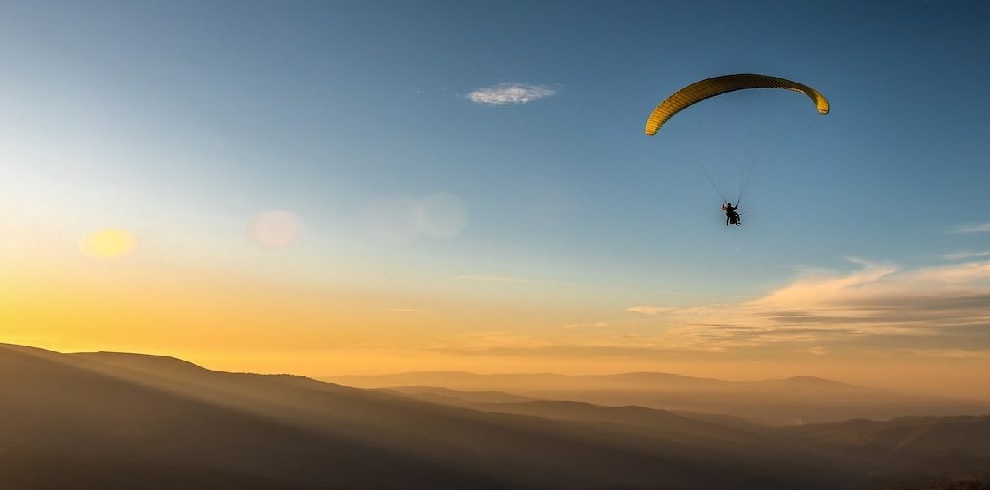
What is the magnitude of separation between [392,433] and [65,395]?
268 feet

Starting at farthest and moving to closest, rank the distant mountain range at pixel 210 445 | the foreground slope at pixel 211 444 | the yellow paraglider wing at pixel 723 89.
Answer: the foreground slope at pixel 211 444 → the distant mountain range at pixel 210 445 → the yellow paraglider wing at pixel 723 89

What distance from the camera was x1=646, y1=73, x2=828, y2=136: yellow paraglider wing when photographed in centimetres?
4569

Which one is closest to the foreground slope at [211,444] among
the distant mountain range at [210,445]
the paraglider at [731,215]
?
the distant mountain range at [210,445]

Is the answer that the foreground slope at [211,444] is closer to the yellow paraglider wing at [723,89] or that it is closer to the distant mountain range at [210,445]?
the distant mountain range at [210,445]

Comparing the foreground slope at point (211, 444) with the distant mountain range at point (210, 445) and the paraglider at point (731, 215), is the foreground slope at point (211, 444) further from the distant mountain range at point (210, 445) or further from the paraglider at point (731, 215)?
the paraglider at point (731, 215)

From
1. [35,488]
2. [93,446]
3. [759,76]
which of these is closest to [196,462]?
[93,446]

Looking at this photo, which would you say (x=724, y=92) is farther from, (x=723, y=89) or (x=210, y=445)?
(x=210, y=445)

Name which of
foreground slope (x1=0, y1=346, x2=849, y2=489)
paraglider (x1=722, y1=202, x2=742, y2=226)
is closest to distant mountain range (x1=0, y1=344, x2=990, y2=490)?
foreground slope (x1=0, y1=346, x2=849, y2=489)

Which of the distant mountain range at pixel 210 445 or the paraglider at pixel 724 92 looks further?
the distant mountain range at pixel 210 445

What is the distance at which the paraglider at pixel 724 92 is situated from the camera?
1800 inches

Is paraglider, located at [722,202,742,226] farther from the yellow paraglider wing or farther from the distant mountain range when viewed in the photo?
the distant mountain range

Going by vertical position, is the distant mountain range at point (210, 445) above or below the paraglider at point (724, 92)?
below

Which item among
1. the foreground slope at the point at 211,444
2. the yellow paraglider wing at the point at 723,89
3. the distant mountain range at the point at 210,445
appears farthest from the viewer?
the foreground slope at the point at 211,444

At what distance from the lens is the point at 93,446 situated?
115 meters
